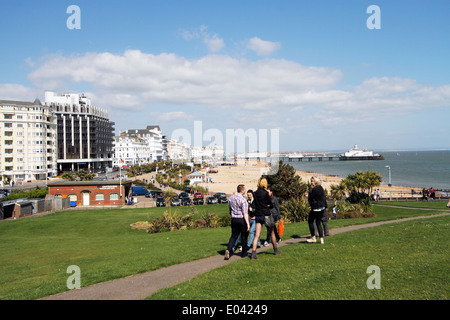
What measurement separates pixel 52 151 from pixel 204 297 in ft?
294

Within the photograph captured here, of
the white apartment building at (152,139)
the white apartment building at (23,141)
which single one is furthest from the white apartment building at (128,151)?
the white apartment building at (23,141)

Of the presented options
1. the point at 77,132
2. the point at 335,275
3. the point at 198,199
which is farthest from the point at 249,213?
the point at 77,132

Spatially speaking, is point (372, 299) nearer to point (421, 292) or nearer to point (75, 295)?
point (421, 292)

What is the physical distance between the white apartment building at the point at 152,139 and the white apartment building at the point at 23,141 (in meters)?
83.8

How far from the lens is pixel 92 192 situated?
39.3 metres

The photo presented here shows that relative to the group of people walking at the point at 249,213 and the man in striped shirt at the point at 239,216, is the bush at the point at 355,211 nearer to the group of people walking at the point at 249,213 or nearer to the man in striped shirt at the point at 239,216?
the group of people walking at the point at 249,213

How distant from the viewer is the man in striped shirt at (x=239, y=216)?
8.90 metres

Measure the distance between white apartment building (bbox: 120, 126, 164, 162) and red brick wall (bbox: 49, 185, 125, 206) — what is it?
127m

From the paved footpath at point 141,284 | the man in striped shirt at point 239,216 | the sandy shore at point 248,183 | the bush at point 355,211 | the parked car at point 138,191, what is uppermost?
the man in striped shirt at point 239,216

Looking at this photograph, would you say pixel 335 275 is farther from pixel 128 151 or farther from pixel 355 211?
pixel 128 151

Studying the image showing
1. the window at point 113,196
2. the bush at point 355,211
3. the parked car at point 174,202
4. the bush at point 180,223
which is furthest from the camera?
the window at point 113,196

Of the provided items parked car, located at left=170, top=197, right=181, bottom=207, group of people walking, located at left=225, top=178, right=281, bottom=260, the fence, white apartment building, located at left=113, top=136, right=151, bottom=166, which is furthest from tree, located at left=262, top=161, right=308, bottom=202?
white apartment building, located at left=113, top=136, right=151, bottom=166

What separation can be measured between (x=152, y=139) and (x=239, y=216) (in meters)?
165

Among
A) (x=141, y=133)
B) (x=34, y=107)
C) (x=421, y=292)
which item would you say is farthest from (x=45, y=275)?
(x=141, y=133)
